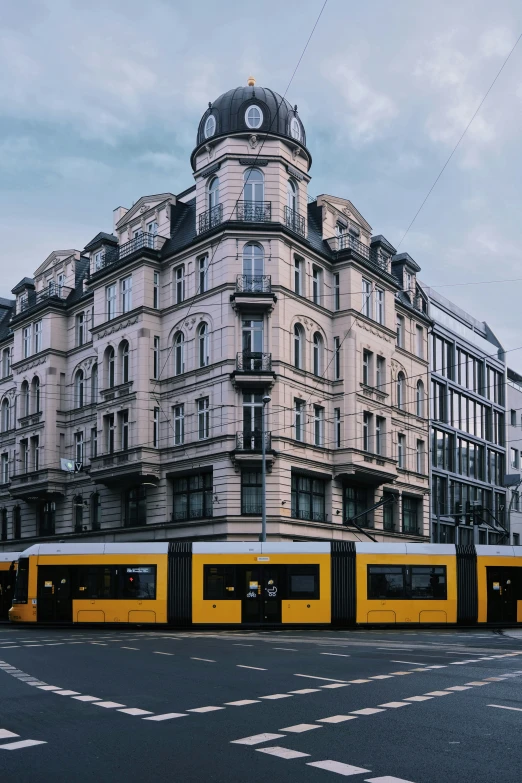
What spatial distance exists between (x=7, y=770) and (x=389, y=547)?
79.1ft

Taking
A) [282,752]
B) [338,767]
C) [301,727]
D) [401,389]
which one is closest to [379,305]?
[401,389]

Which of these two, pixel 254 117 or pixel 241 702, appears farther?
pixel 254 117

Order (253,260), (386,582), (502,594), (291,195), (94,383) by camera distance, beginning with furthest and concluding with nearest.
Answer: (94,383) → (291,195) → (253,260) → (502,594) → (386,582)

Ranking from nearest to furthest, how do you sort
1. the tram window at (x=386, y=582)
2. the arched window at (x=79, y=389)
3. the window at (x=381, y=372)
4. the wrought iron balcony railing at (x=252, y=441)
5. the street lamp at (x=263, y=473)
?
the tram window at (x=386, y=582), the street lamp at (x=263, y=473), the wrought iron balcony railing at (x=252, y=441), the window at (x=381, y=372), the arched window at (x=79, y=389)

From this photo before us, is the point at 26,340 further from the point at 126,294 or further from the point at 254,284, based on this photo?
the point at 254,284

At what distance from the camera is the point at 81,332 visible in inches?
2035

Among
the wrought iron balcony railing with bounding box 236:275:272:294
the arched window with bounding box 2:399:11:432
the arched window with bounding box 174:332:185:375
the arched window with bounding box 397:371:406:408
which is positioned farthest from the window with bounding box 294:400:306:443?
the arched window with bounding box 2:399:11:432

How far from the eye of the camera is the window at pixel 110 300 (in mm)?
46906

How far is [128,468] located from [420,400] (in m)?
18.6

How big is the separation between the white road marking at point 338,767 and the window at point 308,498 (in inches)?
1260

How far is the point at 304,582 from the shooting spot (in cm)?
3077

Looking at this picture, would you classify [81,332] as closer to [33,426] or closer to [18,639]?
[33,426]

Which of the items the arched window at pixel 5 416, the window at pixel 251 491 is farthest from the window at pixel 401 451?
the arched window at pixel 5 416

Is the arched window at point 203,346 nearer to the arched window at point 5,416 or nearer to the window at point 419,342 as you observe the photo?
the window at point 419,342
